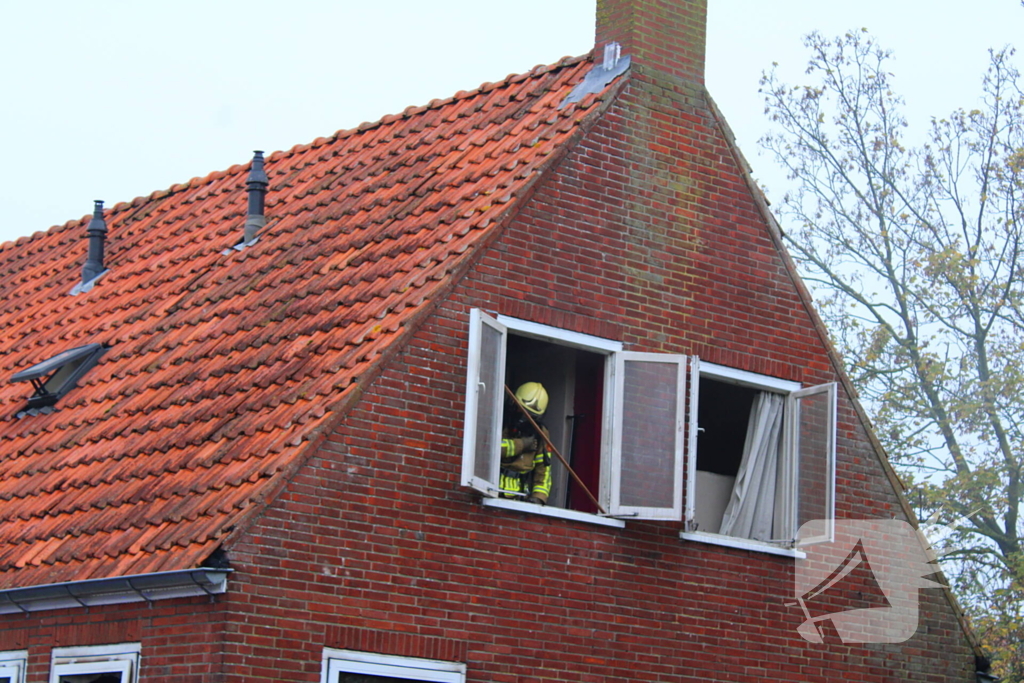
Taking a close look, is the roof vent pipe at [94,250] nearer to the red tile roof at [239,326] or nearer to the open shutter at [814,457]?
the red tile roof at [239,326]

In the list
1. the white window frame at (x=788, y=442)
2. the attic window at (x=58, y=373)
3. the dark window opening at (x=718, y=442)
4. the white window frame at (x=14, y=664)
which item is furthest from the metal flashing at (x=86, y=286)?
the white window frame at (x=788, y=442)

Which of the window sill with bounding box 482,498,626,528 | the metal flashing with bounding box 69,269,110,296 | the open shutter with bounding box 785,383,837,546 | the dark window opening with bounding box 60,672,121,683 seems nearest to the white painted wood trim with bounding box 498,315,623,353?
the window sill with bounding box 482,498,626,528

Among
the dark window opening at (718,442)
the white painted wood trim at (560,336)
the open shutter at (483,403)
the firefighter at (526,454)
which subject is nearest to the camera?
the open shutter at (483,403)

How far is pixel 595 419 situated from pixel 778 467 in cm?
200

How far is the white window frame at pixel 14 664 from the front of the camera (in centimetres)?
1281

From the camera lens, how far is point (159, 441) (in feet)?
42.9

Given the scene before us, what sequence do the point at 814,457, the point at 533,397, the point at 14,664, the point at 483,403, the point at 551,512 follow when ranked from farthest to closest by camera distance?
the point at 814,457
the point at 533,397
the point at 551,512
the point at 14,664
the point at 483,403

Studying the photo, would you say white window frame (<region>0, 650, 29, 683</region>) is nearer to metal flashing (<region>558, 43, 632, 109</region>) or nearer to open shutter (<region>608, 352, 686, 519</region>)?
open shutter (<region>608, 352, 686, 519</region>)

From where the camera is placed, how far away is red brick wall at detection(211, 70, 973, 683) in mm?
11758

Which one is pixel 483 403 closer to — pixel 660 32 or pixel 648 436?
pixel 648 436

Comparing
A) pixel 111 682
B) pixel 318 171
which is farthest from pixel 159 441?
pixel 318 171

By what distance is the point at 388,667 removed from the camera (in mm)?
11891

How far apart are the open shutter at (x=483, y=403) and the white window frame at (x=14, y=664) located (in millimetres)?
3772

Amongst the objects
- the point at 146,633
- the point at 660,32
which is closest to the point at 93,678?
the point at 146,633
